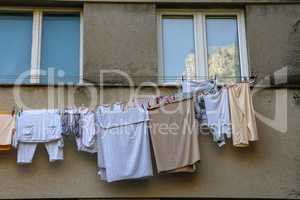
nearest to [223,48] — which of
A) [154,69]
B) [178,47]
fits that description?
[178,47]


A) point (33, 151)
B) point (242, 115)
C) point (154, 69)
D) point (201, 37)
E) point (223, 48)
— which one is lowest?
point (33, 151)

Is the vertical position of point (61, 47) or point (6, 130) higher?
point (61, 47)

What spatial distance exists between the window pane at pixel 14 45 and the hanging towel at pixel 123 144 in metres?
1.62

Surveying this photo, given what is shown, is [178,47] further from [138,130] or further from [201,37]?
[138,130]

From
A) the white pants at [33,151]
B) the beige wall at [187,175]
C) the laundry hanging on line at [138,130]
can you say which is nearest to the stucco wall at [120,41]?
the beige wall at [187,175]

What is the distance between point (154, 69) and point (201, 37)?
39.7 inches

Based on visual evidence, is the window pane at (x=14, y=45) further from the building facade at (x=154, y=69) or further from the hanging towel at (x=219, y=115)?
the hanging towel at (x=219, y=115)

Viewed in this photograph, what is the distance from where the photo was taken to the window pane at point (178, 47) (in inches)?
327

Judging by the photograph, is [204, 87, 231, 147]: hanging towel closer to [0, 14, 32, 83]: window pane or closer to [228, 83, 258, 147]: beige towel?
[228, 83, 258, 147]: beige towel

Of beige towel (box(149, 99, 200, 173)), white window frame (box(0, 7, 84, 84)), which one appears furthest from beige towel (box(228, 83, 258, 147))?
white window frame (box(0, 7, 84, 84))

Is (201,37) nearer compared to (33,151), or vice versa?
(33,151)

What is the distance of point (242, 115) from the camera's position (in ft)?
24.1

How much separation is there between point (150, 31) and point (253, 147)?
2.35m

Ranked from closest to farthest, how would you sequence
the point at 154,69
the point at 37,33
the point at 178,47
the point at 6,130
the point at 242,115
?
the point at 6,130 → the point at 242,115 → the point at 154,69 → the point at 37,33 → the point at 178,47
